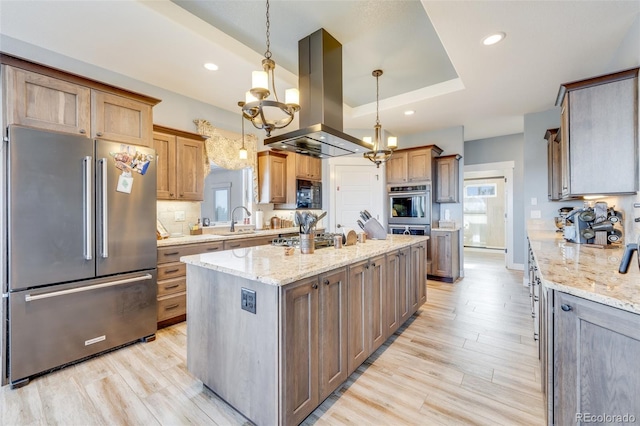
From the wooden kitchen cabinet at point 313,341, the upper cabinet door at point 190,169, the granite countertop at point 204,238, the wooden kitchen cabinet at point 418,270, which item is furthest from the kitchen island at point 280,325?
the upper cabinet door at point 190,169

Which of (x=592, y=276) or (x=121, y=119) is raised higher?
(x=121, y=119)

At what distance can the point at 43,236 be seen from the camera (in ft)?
6.74

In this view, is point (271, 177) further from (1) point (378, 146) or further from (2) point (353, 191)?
(1) point (378, 146)

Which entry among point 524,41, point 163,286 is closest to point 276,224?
point 163,286

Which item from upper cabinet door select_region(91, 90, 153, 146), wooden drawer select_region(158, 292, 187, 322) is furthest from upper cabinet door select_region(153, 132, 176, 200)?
wooden drawer select_region(158, 292, 187, 322)

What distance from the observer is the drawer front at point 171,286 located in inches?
112

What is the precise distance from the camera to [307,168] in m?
5.01

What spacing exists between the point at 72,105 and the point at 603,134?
4.12 meters

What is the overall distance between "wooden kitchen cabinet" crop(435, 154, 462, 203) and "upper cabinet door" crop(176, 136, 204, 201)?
405cm

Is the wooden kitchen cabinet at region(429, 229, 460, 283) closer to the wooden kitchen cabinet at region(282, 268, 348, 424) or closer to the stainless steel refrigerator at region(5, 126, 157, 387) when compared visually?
the wooden kitchen cabinet at region(282, 268, 348, 424)

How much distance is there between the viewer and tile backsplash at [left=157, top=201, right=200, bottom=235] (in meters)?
3.50

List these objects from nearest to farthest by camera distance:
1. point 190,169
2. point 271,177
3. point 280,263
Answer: point 280,263
point 190,169
point 271,177

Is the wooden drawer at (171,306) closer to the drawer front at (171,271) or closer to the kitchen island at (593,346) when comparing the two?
the drawer front at (171,271)

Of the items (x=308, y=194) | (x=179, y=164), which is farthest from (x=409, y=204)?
(x=179, y=164)
